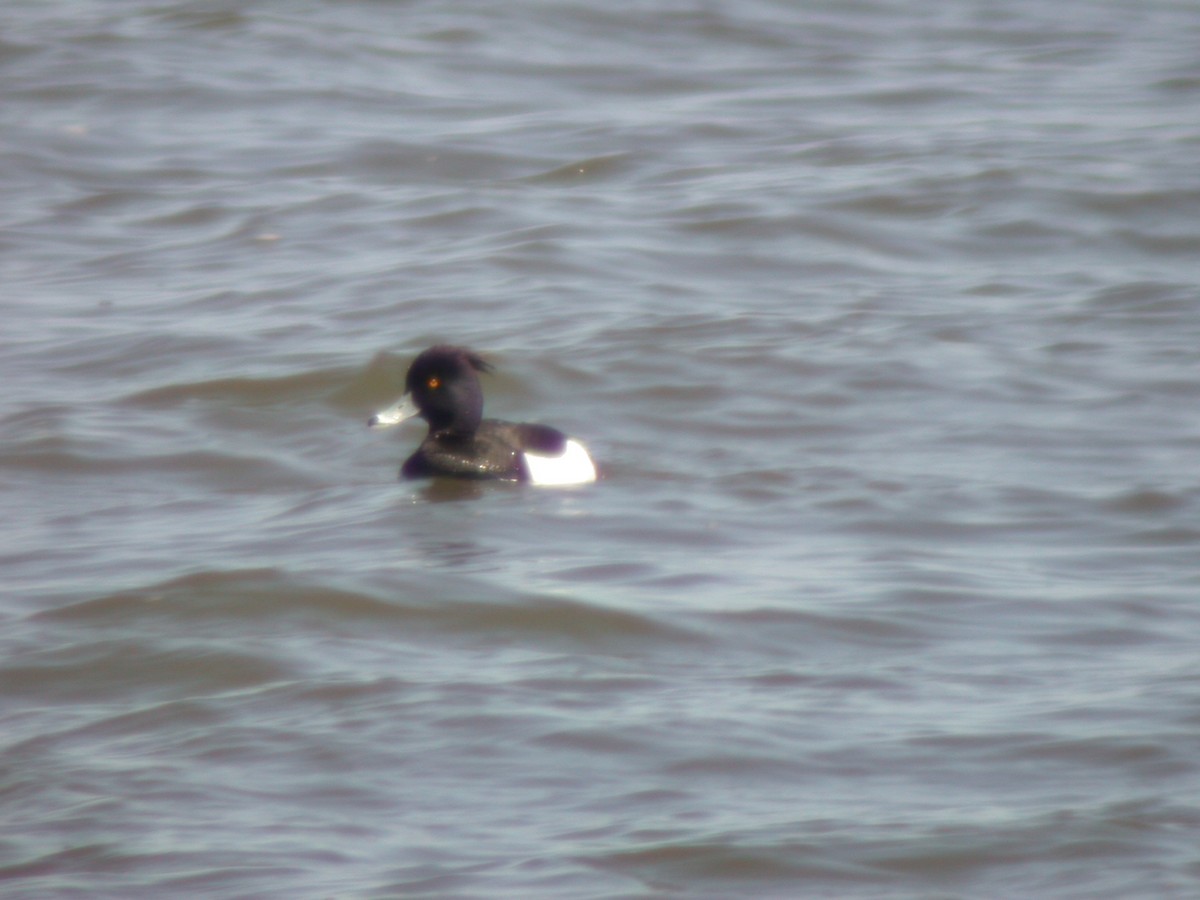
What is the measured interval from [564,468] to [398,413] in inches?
35.9

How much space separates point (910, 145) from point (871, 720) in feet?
31.7

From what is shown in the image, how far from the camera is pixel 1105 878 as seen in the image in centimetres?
484

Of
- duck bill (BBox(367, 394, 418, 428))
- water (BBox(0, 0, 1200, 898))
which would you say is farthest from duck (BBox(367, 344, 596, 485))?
water (BBox(0, 0, 1200, 898))

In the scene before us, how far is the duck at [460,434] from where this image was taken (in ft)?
30.1

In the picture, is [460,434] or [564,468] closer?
[564,468]

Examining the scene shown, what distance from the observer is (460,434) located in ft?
30.6

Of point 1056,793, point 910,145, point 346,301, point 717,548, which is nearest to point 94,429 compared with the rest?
point 346,301

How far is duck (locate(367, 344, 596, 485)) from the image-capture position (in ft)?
30.1

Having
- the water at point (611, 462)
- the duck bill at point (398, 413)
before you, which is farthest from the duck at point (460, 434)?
the water at point (611, 462)

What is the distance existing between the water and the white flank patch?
0.37ft

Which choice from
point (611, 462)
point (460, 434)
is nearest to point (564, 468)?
point (611, 462)

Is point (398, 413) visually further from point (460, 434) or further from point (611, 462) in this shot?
point (611, 462)

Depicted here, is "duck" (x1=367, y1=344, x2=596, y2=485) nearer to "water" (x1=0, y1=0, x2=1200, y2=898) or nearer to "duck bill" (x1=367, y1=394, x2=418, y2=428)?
"duck bill" (x1=367, y1=394, x2=418, y2=428)

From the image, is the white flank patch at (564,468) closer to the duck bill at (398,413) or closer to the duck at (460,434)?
the duck at (460,434)
